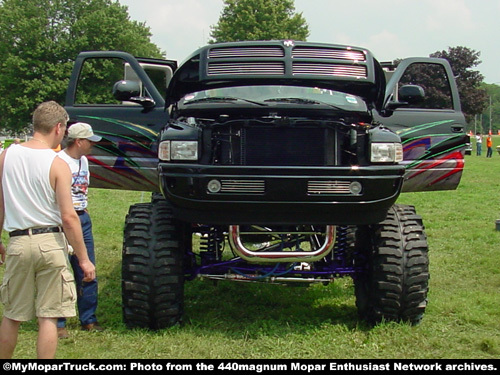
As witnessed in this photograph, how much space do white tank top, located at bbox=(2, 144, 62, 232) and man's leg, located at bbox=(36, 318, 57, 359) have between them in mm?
608

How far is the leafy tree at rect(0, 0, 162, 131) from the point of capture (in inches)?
1625

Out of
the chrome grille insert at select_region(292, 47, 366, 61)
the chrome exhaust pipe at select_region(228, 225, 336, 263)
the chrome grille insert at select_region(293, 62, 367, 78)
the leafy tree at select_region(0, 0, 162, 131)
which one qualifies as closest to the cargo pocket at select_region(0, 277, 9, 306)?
the chrome exhaust pipe at select_region(228, 225, 336, 263)

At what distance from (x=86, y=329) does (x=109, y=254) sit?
3054mm

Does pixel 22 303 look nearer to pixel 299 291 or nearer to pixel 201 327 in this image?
pixel 201 327

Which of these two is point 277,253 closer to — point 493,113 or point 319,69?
point 319,69

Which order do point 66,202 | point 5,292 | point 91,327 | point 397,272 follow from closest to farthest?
point 66,202 → point 5,292 → point 397,272 → point 91,327

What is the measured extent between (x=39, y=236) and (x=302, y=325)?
234 cm

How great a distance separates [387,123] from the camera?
6027 millimetres

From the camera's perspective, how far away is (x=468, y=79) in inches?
2057

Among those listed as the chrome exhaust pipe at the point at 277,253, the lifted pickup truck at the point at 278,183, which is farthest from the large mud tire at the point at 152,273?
the chrome exhaust pipe at the point at 277,253

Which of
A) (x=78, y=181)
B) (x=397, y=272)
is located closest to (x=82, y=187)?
(x=78, y=181)

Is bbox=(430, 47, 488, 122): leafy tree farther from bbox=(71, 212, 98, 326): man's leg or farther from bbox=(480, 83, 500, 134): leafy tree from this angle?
bbox=(480, 83, 500, 134): leafy tree

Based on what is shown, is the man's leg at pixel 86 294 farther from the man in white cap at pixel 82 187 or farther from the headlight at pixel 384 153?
the headlight at pixel 384 153
